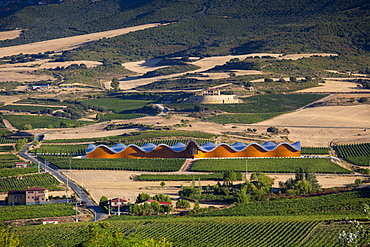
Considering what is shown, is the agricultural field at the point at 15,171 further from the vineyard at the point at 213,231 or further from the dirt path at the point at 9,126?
the dirt path at the point at 9,126

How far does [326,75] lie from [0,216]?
135 m

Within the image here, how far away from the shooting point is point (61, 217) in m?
77.7

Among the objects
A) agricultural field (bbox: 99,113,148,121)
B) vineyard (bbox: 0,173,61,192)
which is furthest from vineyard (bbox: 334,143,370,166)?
agricultural field (bbox: 99,113,148,121)

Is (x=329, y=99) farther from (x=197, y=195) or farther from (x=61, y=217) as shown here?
(x=61, y=217)

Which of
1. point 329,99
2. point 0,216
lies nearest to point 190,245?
point 0,216

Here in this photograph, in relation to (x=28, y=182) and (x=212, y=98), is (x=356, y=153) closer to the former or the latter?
(x=28, y=182)

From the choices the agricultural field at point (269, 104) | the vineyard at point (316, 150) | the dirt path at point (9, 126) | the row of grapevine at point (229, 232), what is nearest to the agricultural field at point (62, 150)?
the dirt path at point (9, 126)

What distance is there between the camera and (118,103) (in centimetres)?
17988

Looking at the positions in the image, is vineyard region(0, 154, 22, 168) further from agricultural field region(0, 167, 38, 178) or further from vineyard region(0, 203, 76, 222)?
vineyard region(0, 203, 76, 222)

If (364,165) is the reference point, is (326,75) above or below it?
above

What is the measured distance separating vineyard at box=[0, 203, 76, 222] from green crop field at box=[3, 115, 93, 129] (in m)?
65.9

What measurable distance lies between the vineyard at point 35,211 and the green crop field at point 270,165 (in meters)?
24.7

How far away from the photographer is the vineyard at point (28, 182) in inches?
3605

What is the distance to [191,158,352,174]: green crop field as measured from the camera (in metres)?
99.6
